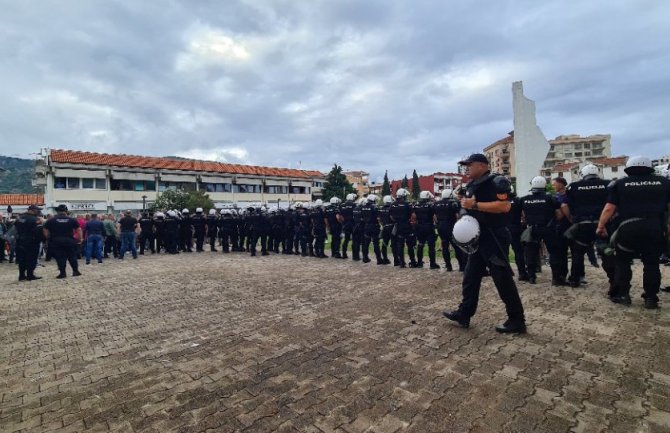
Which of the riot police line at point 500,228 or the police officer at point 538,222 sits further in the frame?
the police officer at point 538,222

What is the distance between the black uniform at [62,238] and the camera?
9273 millimetres

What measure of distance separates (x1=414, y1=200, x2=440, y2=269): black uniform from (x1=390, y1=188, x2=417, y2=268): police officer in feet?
0.63

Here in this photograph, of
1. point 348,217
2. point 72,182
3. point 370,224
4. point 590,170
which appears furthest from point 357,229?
point 72,182

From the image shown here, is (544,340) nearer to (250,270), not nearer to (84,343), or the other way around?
(84,343)

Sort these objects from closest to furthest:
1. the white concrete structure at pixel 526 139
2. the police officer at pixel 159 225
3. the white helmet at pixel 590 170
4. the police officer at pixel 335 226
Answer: the white helmet at pixel 590 170 → the white concrete structure at pixel 526 139 → the police officer at pixel 335 226 → the police officer at pixel 159 225

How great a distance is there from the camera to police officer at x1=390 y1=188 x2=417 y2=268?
909cm

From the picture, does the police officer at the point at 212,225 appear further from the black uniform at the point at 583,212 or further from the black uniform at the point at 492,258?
the black uniform at the point at 492,258

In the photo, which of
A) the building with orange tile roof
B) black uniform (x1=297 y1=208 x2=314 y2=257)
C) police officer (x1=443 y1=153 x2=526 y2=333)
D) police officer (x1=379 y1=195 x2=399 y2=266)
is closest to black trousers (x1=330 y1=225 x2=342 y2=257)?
black uniform (x1=297 y1=208 x2=314 y2=257)

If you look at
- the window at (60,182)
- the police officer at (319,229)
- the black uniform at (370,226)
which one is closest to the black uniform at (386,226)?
the black uniform at (370,226)

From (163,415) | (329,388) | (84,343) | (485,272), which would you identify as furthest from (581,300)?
(84,343)

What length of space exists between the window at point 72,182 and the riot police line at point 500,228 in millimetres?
31025

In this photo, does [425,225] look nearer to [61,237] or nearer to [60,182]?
[61,237]

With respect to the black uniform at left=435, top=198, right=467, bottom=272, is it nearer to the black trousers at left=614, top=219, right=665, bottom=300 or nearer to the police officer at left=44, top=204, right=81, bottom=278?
the black trousers at left=614, top=219, right=665, bottom=300

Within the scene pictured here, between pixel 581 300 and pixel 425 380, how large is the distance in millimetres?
3714
